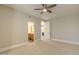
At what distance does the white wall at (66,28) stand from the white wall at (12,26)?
1.90 m

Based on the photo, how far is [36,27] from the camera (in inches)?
283

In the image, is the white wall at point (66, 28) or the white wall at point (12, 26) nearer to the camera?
the white wall at point (12, 26)

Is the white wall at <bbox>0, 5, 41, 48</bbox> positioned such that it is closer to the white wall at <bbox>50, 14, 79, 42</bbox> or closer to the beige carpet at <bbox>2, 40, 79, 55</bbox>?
the beige carpet at <bbox>2, 40, 79, 55</bbox>

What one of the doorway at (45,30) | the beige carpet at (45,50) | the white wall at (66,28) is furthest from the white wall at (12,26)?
the white wall at (66,28)

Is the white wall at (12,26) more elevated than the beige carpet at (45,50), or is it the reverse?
the white wall at (12,26)

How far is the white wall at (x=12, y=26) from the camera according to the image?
4.25 m

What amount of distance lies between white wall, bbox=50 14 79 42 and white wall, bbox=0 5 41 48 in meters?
1.90

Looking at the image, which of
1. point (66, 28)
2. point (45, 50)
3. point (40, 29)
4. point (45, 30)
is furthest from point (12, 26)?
point (66, 28)

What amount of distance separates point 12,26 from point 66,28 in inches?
131

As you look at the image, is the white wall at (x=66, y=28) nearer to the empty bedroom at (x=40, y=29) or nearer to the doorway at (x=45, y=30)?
the empty bedroom at (x=40, y=29)

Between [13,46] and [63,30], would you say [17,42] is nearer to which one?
[13,46]

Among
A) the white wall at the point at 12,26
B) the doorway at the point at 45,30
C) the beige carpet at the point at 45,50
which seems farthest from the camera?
the doorway at the point at 45,30

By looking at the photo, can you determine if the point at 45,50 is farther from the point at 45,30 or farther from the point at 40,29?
the point at 40,29

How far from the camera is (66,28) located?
6477 millimetres
